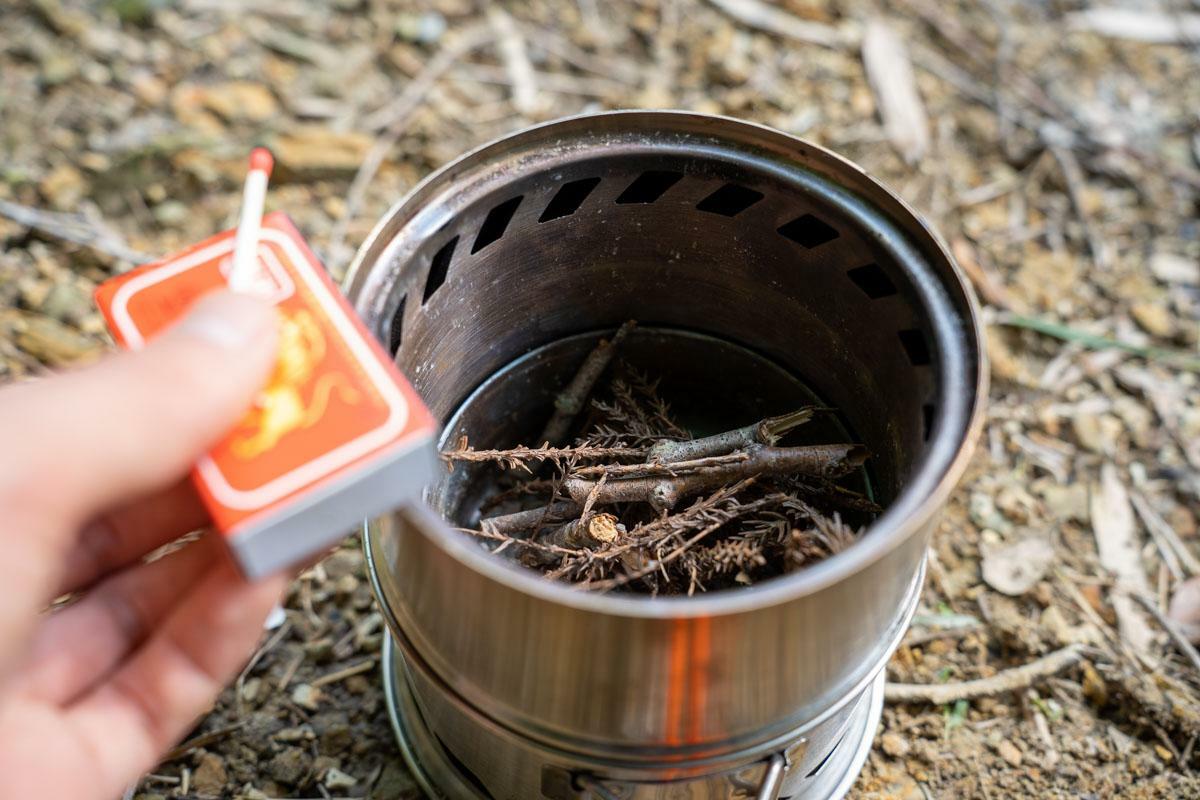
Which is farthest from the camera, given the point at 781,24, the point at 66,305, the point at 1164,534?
the point at 781,24

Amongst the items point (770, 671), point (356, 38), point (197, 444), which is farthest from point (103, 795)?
point (356, 38)

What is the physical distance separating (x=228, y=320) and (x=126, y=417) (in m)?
0.14

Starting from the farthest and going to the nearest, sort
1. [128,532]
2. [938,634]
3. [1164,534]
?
[1164,534], [938,634], [128,532]

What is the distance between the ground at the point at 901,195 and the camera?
1.74m

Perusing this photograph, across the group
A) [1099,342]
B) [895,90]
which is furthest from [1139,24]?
[1099,342]

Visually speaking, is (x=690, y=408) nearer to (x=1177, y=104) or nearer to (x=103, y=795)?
(x=103, y=795)

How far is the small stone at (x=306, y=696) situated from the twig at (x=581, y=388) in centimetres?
58

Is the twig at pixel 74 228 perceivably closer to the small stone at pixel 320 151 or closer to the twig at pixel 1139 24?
the small stone at pixel 320 151

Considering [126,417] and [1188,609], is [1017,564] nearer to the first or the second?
[1188,609]

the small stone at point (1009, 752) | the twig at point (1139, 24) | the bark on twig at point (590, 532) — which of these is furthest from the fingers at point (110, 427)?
the twig at point (1139, 24)

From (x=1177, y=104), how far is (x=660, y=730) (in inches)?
93.2

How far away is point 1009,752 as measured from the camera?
5.66 feet

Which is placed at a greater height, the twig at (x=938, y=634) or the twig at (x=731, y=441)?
the twig at (x=731, y=441)

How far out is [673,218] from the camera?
159cm
